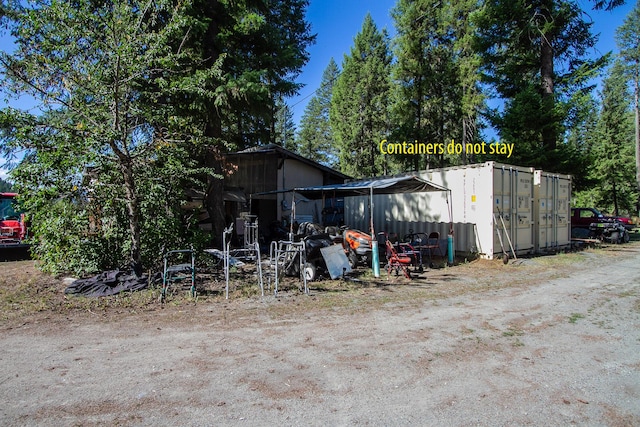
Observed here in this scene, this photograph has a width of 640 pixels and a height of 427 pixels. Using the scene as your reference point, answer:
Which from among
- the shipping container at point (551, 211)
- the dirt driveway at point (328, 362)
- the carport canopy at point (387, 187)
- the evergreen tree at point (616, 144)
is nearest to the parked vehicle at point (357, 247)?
the carport canopy at point (387, 187)

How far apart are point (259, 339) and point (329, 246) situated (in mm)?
4056

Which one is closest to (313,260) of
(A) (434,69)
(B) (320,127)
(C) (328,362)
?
(C) (328,362)

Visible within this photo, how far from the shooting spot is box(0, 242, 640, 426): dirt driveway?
9.32 feet

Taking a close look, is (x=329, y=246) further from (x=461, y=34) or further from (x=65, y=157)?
(x=461, y=34)

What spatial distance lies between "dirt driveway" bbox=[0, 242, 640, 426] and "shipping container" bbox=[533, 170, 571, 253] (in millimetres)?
7014

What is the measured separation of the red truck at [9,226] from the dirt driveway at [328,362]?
23.8 feet

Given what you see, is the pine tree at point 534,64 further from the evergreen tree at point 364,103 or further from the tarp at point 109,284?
the tarp at point 109,284

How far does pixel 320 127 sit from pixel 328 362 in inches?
1777

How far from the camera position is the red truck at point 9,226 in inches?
475

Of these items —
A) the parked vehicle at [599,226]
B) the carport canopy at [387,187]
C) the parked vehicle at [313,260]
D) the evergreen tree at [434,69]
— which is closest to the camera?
the parked vehicle at [313,260]

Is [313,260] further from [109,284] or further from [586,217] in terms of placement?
[586,217]

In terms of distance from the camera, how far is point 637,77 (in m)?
31.5

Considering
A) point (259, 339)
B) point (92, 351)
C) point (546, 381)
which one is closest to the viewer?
point (546, 381)

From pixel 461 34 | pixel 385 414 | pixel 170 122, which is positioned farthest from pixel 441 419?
pixel 461 34
